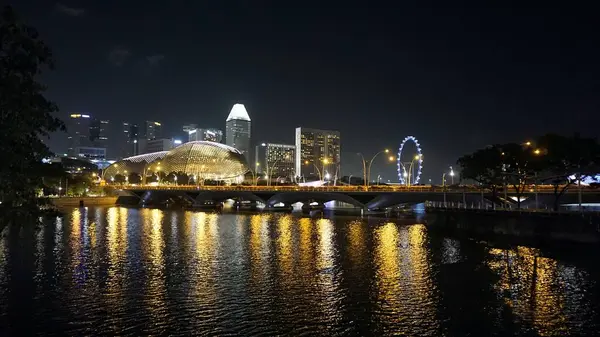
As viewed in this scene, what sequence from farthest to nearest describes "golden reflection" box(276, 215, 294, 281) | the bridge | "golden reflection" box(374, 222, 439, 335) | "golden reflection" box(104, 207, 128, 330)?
the bridge
"golden reflection" box(276, 215, 294, 281)
"golden reflection" box(104, 207, 128, 330)
"golden reflection" box(374, 222, 439, 335)

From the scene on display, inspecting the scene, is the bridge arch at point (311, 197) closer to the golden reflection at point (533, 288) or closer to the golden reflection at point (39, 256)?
the golden reflection at point (533, 288)

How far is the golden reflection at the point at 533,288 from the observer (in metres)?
21.5

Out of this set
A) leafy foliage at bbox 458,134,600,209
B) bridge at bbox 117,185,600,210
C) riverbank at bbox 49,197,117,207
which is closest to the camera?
leafy foliage at bbox 458,134,600,209

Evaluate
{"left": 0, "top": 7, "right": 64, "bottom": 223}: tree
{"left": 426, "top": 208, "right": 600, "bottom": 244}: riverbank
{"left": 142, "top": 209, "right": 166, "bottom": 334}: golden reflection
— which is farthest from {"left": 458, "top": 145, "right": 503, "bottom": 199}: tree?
{"left": 0, "top": 7, "right": 64, "bottom": 223}: tree

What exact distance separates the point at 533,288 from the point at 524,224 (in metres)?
28.7

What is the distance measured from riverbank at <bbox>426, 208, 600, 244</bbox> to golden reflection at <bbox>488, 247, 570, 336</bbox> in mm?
6800

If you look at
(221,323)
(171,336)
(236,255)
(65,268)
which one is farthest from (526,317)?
(65,268)

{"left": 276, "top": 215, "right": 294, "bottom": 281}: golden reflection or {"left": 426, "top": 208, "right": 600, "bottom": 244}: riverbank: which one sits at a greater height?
{"left": 426, "top": 208, "right": 600, "bottom": 244}: riverbank

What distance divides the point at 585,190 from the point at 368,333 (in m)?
58.3

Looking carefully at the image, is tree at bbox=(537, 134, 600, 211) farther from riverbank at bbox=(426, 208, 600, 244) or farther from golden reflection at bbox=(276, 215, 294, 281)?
→ golden reflection at bbox=(276, 215, 294, 281)

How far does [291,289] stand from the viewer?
90.7 feet

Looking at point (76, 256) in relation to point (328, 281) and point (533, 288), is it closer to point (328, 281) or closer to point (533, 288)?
point (328, 281)

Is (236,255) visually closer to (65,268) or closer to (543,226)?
(65,268)

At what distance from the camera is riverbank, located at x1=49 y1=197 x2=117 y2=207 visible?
12775 cm
